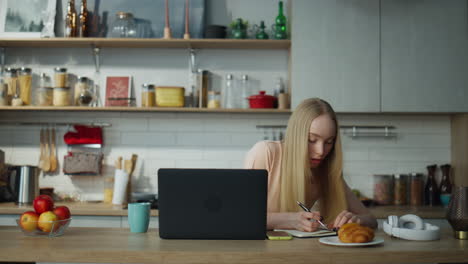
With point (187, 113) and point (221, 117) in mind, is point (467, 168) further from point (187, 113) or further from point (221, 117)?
point (187, 113)

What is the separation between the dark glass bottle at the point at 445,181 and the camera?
409 cm

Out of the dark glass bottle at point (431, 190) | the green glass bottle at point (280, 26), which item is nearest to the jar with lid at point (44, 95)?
the green glass bottle at point (280, 26)

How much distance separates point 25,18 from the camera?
4176 millimetres

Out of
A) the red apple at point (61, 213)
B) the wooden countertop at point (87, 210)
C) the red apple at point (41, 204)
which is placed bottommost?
the wooden countertop at point (87, 210)

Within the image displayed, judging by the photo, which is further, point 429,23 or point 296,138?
point 429,23

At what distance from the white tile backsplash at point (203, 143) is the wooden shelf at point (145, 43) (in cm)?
54

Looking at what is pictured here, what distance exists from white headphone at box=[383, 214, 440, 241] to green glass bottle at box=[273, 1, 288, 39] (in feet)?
7.37

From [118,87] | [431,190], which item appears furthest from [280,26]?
[431,190]

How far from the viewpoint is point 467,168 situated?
157 inches

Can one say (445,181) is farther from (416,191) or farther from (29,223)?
(29,223)

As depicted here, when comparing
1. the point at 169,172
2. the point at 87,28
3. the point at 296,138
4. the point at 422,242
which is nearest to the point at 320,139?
the point at 296,138

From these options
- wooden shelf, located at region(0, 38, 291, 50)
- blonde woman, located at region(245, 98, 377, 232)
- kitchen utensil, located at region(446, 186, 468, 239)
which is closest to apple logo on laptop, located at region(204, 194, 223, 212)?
blonde woman, located at region(245, 98, 377, 232)

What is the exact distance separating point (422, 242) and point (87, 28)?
3133 mm

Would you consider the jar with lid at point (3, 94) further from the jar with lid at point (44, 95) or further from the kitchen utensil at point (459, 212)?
the kitchen utensil at point (459, 212)
